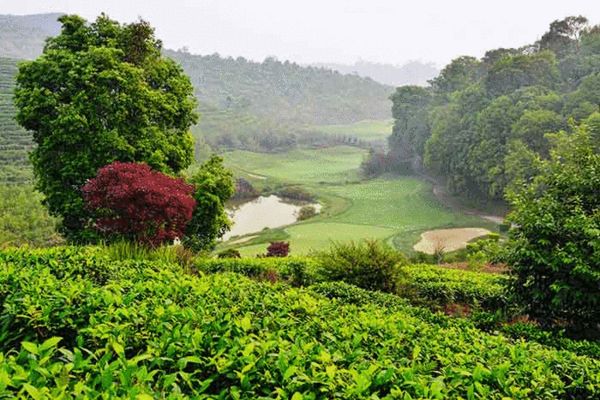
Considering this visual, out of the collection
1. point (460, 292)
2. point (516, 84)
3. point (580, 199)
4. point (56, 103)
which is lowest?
point (460, 292)

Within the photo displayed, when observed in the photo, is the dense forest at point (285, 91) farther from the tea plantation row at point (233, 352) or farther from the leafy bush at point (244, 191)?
the tea plantation row at point (233, 352)

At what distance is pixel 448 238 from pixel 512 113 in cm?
1075

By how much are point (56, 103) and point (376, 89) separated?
134588 millimetres

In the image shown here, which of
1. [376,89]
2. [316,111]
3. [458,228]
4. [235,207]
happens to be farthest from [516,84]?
[376,89]

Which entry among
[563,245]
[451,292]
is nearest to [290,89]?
[451,292]

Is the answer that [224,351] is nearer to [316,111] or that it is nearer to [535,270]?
[535,270]

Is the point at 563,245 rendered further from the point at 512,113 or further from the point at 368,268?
the point at 512,113

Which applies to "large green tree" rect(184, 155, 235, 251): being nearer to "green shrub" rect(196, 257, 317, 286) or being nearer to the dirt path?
"green shrub" rect(196, 257, 317, 286)

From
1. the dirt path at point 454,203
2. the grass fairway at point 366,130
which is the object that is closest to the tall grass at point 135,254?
the dirt path at point 454,203

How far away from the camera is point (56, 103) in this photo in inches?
450

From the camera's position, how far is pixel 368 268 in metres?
7.55

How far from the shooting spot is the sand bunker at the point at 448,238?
76.5 feet

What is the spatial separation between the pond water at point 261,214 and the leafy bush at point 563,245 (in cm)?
2148

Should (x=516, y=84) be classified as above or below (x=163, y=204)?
above
